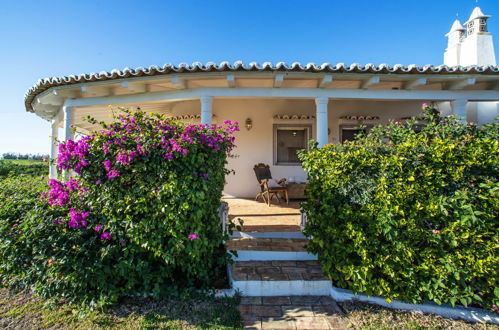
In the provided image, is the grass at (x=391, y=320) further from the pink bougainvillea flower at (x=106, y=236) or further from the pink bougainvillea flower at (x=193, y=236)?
the pink bougainvillea flower at (x=106, y=236)

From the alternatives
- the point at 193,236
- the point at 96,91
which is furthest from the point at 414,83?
the point at 96,91

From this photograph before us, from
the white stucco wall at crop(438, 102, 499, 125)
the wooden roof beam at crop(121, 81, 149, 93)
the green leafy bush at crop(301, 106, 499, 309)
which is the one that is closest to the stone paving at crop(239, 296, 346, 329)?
the green leafy bush at crop(301, 106, 499, 309)

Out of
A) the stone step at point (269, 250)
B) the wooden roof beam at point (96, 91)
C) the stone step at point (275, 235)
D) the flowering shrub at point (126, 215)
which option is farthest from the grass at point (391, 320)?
the wooden roof beam at point (96, 91)

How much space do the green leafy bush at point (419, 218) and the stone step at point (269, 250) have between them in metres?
0.60

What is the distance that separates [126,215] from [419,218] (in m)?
3.04

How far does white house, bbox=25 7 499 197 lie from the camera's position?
3.96 metres

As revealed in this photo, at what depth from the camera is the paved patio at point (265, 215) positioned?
3.92 metres

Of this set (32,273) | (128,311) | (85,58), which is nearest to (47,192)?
(32,273)

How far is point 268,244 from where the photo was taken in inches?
133

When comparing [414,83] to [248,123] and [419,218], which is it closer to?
[419,218]

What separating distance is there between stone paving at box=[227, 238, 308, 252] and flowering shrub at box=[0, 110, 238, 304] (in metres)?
0.78

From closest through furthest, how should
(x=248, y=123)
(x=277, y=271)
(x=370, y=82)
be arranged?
(x=277, y=271)
(x=370, y=82)
(x=248, y=123)

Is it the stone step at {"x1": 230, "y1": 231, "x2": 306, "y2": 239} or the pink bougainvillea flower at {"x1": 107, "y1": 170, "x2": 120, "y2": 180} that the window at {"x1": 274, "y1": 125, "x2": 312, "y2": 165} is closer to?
the stone step at {"x1": 230, "y1": 231, "x2": 306, "y2": 239}

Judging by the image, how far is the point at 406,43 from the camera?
8578 mm
